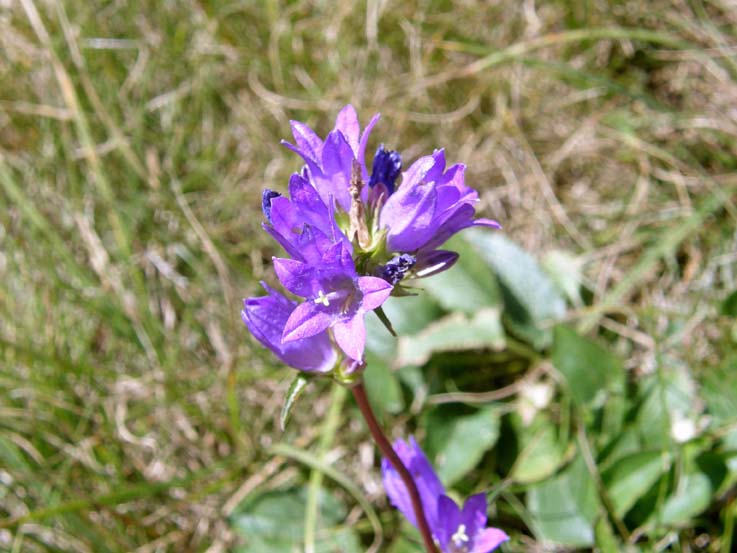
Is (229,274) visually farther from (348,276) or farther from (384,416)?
(348,276)

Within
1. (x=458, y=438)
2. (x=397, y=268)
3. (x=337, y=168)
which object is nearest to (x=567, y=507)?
(x=458, y=438)

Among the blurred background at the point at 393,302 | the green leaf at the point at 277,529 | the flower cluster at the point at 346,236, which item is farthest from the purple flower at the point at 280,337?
the green leaf at the point at 277,529

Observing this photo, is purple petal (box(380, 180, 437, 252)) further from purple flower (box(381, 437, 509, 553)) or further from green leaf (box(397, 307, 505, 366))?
green leaf (box(397, 307, 505, 366))

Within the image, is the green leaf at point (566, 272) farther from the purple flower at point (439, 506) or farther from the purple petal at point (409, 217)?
the purple petal at point (409, 217)

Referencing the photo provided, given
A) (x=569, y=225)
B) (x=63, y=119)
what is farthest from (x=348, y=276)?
(x=63, y=119)

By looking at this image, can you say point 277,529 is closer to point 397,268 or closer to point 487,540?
point 487,540

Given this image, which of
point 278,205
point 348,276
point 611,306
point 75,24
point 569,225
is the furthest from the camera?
point 75,24

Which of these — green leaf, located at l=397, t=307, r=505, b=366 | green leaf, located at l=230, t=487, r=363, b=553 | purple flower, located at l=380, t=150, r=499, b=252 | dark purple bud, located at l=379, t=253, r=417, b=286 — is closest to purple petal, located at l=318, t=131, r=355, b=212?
purple flower, located at l=380, t=150, r=499, b=252
